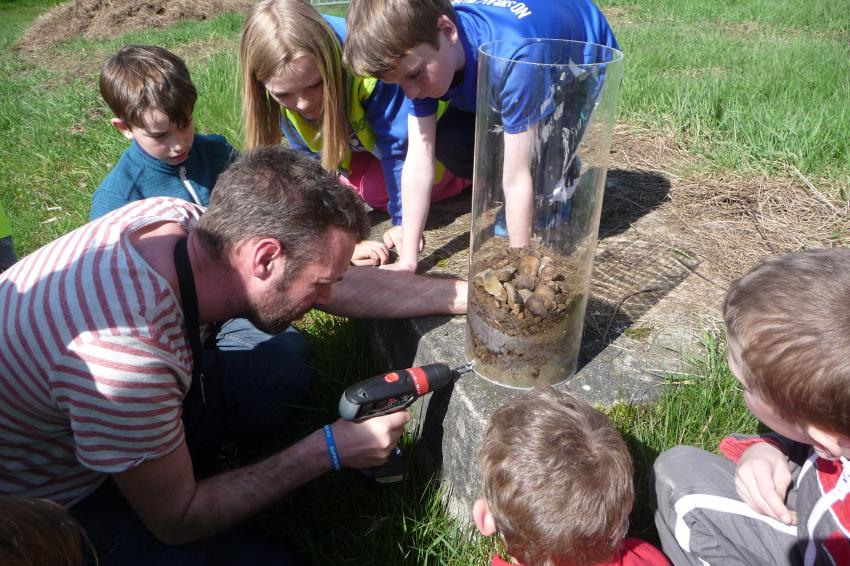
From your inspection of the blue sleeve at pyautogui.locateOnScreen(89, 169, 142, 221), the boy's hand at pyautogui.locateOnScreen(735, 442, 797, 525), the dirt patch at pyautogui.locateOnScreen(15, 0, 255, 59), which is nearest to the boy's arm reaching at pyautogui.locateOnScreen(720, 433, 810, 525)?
the boy's hand at pyautogui.locateOnScreen(735, 442, 797, 525)

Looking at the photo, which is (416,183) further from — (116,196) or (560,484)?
(560,484)

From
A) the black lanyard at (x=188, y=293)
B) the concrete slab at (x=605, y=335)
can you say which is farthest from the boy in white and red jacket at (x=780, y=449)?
the black lanyard at (x=188, y=293)

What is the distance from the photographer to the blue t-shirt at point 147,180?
332 centimetres

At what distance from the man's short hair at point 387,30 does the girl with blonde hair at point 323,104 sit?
48 cm

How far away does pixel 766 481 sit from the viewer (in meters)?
1.75

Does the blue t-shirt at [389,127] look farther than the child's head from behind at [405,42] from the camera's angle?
Yes

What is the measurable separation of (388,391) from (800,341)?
1113 millimetres

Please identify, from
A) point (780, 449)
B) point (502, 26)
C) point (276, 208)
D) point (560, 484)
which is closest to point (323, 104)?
point (502, 26)

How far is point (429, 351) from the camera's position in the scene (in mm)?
2443

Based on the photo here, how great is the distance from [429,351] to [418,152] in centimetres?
100

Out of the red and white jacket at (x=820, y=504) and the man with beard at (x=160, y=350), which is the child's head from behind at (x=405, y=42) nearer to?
the man with beard at (x=160, y=350)

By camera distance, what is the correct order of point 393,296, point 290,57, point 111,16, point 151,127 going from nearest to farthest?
1. point 393,296
2. point 290,57
3. point 151,127
4. point 111,16

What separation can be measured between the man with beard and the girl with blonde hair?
98 centimetres

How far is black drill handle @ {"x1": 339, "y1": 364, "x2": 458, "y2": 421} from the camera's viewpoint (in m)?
2.02
